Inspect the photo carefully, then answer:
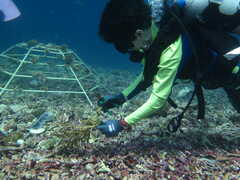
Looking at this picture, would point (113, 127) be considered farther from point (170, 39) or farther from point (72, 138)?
point (170, 39)

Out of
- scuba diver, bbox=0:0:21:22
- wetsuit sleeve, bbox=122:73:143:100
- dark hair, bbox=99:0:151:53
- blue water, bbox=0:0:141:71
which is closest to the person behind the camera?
dark hair, bbox=99:0:151:53

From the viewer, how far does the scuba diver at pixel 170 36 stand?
110 inches

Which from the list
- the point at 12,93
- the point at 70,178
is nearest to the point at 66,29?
the point at 12,93

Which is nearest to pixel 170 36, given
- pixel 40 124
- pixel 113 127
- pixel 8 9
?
pixel 113 127

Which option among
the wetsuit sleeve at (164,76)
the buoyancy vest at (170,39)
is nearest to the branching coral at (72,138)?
the wetsuit sleeve at (164,76)

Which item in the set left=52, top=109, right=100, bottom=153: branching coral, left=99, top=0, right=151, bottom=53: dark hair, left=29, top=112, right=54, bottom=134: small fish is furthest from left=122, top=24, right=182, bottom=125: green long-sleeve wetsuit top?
left=29, top=112, right=54, bottom=134: small fish

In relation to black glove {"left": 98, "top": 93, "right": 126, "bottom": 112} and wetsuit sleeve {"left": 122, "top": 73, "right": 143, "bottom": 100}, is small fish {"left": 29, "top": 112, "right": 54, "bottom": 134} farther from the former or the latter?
wetsuit sleeve {"left": 122, "top": 73, "right": 143, "bottom": 100}

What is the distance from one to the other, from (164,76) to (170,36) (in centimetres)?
53

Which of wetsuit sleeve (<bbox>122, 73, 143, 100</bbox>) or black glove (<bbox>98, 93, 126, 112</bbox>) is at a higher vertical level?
wetsuit sleeve (<bbox>122, 73, 143, 100</bbox>)

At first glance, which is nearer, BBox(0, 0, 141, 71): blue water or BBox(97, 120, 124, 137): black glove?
BBox(97, 120, 124, 137): black glove

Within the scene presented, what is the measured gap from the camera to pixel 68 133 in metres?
3.38

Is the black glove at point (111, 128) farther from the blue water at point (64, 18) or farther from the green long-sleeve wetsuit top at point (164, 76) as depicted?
the blue water at point (64, 18)

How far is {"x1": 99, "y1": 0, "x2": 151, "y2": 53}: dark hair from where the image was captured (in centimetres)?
277

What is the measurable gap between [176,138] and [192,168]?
985 millimetres
